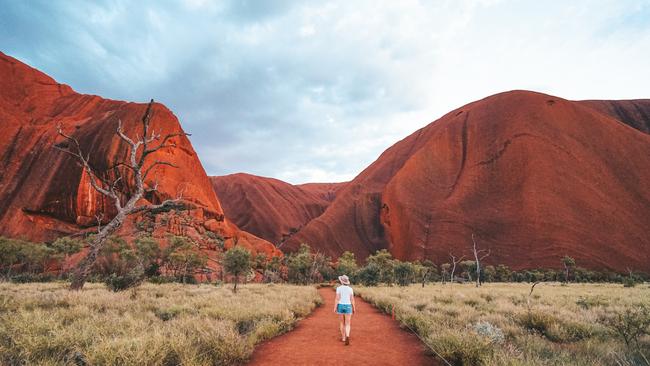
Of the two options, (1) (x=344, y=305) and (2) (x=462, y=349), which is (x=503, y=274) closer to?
(1) (x=344, y=305)

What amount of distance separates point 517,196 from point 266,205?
9226cm

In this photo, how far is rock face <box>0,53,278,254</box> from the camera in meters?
51.3

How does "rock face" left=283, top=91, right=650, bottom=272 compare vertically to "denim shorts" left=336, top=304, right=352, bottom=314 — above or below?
above

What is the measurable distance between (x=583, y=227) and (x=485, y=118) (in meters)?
40.7

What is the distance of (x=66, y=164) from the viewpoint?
2185 inches

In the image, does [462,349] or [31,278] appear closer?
[462,349]

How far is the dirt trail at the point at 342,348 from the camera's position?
6.33m

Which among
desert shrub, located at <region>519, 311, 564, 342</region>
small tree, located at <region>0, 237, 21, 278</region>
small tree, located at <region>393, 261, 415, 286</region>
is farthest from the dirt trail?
small tree, located at <region>0, 237, 21, 278</region>

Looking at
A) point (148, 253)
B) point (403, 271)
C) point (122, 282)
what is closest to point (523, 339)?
point (122, 282)

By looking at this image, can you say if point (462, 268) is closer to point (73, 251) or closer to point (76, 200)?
point (73, 251)

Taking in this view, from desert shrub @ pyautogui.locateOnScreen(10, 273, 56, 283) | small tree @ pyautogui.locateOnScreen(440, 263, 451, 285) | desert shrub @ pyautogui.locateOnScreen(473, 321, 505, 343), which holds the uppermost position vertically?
desert shrub @ pyautogui.locateOnScreen(473, 321, 505, 343)

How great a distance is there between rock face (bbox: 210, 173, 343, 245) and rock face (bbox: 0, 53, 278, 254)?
46.4 metres

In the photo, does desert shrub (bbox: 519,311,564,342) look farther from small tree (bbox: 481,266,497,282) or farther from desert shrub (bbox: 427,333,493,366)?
small tree (bbox: 481,266,497,282)

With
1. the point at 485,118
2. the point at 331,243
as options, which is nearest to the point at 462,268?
the point at 331,243
